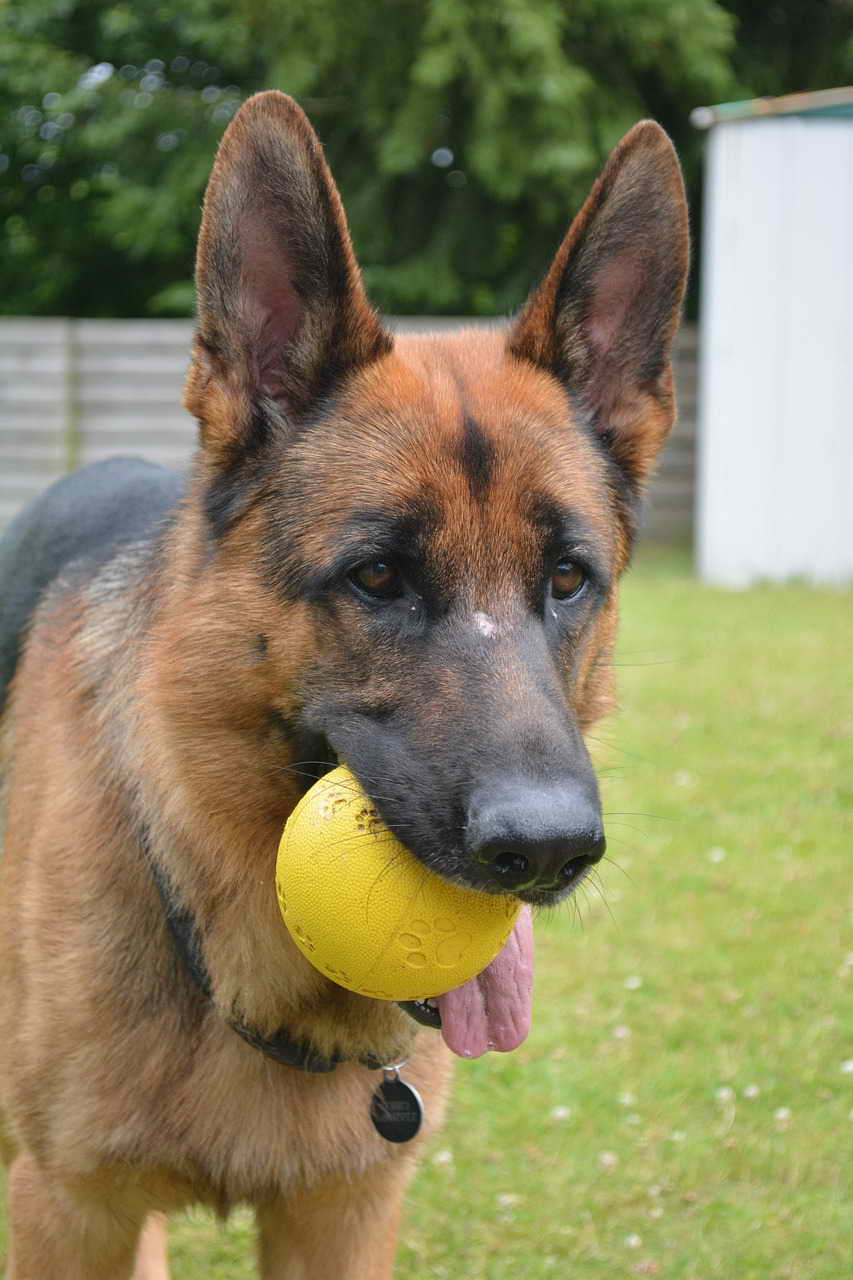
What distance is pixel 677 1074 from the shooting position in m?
4.11

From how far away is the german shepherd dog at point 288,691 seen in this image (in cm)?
244

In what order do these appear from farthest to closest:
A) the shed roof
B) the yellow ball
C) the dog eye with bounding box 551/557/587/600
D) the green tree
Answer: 1. the green tree
2. the shed roof
3. the dog eye with bounding box 551/557/587/600
4. the yellow ball

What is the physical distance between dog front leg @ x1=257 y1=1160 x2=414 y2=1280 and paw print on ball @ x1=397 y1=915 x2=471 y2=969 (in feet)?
2.34

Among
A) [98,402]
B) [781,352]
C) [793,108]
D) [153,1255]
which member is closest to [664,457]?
[781,352]

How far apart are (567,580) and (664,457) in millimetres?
11035

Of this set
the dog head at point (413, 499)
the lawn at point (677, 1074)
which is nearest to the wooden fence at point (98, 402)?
the lawn at point (677, 1074)

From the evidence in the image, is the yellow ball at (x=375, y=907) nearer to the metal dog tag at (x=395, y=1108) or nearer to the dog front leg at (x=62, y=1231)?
the metal dog tag at (x=395, y=1108)

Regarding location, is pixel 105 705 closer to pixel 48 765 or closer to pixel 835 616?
pixel 48 765

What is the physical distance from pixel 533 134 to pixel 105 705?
41.3 ft

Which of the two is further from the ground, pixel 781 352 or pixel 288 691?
pixel 288 691

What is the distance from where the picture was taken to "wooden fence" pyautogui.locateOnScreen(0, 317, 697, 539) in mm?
13992

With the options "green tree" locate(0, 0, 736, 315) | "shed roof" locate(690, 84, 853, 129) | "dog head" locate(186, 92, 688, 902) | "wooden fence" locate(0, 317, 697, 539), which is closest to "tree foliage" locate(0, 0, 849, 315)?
"green tree" locate(0, 0, 736, 315)

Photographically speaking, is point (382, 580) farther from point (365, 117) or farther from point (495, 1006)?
point (365, 117)

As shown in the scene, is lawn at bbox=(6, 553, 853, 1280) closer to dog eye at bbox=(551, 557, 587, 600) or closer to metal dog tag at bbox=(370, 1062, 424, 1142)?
dog eye at bbox=(551, 557, 587, 600)
